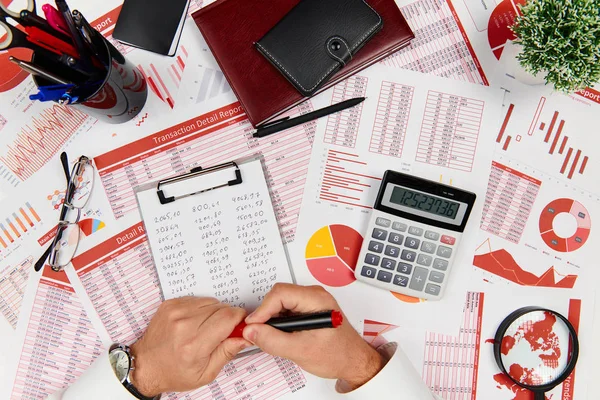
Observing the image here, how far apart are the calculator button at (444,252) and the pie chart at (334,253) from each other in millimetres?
140

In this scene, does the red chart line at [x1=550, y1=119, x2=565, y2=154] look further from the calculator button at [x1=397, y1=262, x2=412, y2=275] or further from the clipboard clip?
the clipboard clip

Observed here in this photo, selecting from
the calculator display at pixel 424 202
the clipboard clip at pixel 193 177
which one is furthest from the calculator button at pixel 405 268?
the clipboard clip at pixel 193 177

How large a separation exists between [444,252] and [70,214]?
0.68m

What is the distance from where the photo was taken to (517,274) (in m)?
0.81

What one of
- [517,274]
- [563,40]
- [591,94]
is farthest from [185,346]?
[591,94]

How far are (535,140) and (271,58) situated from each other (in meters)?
0.51

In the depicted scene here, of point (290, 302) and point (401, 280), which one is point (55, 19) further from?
point (401, 280)

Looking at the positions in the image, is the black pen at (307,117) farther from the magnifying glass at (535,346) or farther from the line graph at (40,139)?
the magnifying glass at (535,346)

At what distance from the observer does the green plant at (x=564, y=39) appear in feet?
2.10

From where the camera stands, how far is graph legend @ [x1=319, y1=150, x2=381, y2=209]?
82cm

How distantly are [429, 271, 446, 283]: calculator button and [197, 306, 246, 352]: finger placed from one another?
0.34m

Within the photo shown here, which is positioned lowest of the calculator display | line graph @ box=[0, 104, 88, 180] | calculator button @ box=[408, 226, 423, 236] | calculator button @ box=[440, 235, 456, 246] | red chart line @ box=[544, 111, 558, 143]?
calculator button @ box=[440, 235, 456, 246]

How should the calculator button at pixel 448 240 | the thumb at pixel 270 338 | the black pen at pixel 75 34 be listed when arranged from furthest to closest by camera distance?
the calculator button at pixel 448 240
the thumb at pixel 270 338
the black pen at pixel 75 34

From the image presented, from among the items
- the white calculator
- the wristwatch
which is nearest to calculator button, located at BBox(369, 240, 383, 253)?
the white calculator
